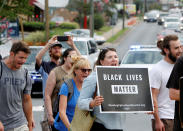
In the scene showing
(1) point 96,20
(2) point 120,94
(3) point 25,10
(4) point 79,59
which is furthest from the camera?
(1) point 96,20

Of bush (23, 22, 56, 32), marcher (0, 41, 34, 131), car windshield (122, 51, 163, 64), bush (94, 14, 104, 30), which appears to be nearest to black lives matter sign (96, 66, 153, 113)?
marcher (0, 41, 34, 131)

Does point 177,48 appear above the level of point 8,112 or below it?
above

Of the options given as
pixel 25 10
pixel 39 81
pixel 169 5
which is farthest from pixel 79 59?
pixel 169 5

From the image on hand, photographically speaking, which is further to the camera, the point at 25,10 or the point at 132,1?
the point at 132,1

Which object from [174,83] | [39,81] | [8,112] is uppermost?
[174,83]

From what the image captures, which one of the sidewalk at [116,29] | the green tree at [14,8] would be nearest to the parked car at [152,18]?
the sidewalk at [116,29]

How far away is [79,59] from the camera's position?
21.9 ft

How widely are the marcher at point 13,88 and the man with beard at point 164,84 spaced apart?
1532 millimetres

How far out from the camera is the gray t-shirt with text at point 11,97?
6.23m

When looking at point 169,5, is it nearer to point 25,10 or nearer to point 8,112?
point 25,10

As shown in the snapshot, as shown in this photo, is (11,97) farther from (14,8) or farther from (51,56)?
(14,8)

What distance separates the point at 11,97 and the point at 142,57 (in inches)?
459

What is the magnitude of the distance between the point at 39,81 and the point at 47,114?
392 inches

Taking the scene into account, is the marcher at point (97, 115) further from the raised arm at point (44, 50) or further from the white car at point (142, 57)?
the white car at point (142, 57)
